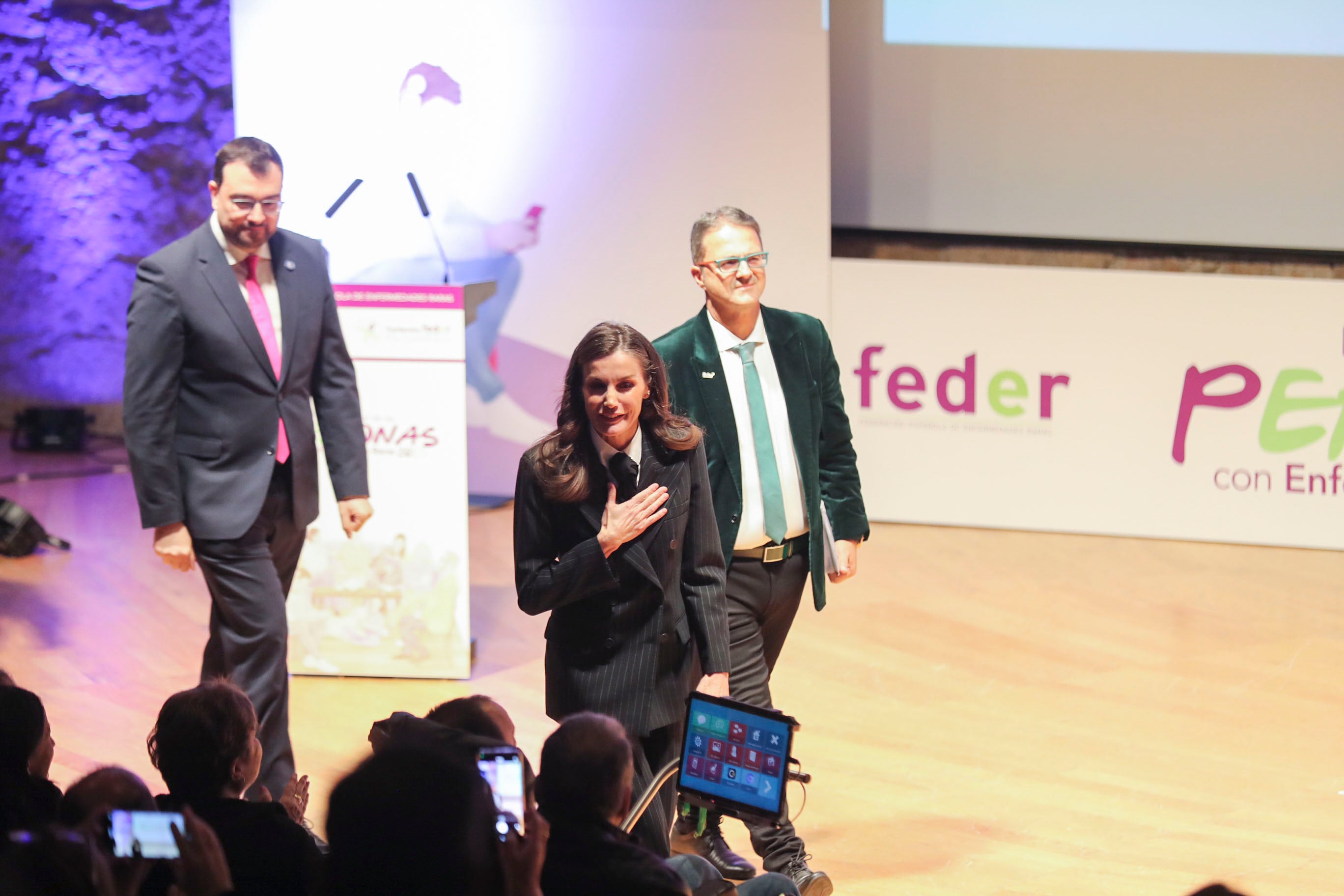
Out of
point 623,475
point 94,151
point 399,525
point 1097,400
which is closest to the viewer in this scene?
point 623,475

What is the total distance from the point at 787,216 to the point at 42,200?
4.26 m

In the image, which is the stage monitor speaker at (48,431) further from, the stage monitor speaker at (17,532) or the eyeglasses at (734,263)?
the eyeglasses at (734,263)

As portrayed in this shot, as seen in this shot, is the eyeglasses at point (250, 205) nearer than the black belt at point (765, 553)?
No

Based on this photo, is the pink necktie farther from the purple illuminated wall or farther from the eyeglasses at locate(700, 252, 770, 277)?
the purple illuminated wall

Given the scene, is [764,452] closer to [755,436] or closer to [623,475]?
[755,436]

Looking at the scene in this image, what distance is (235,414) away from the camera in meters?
3.50

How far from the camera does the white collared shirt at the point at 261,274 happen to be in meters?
3.51

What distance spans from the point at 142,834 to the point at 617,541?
3.21 feet

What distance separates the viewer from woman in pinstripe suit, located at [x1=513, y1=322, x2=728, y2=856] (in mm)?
2629

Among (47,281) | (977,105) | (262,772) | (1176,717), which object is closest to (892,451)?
(977,105)

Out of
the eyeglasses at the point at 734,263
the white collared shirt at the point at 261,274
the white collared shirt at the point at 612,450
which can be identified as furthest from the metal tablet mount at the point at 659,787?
the white collared shirt at the point at 261,274

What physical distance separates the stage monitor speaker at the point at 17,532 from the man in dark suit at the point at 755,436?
150 inches

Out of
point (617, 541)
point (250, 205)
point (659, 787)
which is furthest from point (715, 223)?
point (659, 787)

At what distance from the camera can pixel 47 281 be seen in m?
8.14
